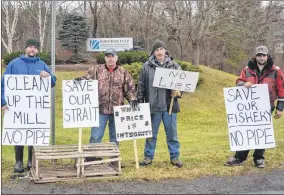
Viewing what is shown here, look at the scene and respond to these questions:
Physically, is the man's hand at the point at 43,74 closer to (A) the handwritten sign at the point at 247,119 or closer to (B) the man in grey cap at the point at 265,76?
(A) the handwritten sign at the point at 247,119

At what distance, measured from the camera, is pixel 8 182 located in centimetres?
599

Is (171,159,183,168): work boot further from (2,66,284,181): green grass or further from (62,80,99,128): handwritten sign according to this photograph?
(62,80,99,128): handwritten sign

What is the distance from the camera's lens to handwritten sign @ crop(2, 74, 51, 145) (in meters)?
6.33

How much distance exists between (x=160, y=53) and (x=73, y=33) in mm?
20168

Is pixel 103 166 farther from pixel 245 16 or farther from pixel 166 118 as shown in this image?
pixel 245 16

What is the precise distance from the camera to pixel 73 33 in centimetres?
2633

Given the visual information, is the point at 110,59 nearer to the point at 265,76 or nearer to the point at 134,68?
the point at 265,76

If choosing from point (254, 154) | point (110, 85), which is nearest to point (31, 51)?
point (110, 85)

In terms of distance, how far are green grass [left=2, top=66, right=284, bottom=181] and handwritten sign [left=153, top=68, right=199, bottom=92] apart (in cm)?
129

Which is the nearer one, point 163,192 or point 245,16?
point 163,192

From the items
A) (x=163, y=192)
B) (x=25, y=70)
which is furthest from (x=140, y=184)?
(x=25, y=70)

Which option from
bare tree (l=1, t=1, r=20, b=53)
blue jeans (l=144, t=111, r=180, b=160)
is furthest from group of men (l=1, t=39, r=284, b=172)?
bare tree (l=1, t=1, r=20, b=53)

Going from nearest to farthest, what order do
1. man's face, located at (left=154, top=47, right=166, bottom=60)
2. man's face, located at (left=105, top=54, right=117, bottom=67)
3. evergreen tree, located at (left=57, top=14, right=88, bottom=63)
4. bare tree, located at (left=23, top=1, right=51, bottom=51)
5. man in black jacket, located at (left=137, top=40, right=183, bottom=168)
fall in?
man's face, located at (left=105, top=54, right=117, bottom=67) < man's face, located at (left=154, top=47, right=166, bottom=60) < man in black jacket, located at (left=137, top=40, right=183, bottom=168) < evergreen tree, located at (left=57, top=14, right=88, bottom=63) < bare tree, located at (left=23, top=1, right=51, bottom=51)

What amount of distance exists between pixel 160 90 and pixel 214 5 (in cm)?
1478
